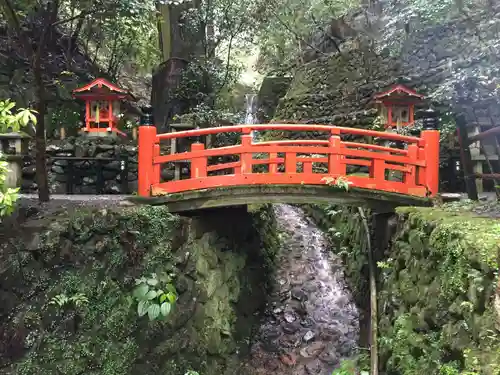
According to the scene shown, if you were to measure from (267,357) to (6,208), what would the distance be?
5577 mm

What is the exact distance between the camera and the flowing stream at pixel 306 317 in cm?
798

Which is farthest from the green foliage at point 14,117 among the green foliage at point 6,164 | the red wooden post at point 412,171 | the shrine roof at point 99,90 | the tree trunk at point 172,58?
the tree trunk at point 172,58

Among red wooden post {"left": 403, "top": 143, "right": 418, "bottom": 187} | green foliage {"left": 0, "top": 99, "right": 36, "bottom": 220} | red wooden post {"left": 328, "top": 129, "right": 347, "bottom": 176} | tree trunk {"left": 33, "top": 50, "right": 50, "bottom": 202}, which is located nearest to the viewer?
green foliage {"left": 0, "top": 99, "right": 36, "bottom": 220}

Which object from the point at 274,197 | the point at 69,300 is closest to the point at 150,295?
the point at 69,300

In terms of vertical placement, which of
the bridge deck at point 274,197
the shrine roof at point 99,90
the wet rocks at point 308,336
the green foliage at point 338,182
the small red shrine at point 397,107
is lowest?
the wet rocks at point 308,336

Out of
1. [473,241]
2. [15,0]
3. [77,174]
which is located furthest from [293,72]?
[473,241]

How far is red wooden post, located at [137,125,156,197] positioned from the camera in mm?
7098

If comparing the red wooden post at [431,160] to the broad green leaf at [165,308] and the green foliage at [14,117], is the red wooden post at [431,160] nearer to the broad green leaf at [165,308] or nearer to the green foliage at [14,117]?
the broad green leaf at [165,308]

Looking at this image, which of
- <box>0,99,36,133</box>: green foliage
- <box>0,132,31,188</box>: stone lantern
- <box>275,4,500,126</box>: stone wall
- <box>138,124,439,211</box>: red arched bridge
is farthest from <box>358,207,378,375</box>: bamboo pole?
<box>0,132,31,188</box>: stone lantern

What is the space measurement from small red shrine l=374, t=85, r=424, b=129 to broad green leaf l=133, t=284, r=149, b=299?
7.26 metres

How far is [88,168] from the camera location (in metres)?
9.77

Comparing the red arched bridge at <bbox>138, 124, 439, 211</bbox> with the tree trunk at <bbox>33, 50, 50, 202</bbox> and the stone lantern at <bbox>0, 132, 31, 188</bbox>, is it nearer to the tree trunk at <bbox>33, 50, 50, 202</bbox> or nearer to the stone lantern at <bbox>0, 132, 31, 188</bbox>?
the tree trunk at <bbox>33, 50, 50, 202</bbox>

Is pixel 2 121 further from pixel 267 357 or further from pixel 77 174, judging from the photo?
pixel 267 357

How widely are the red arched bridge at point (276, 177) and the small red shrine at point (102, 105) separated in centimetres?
371
